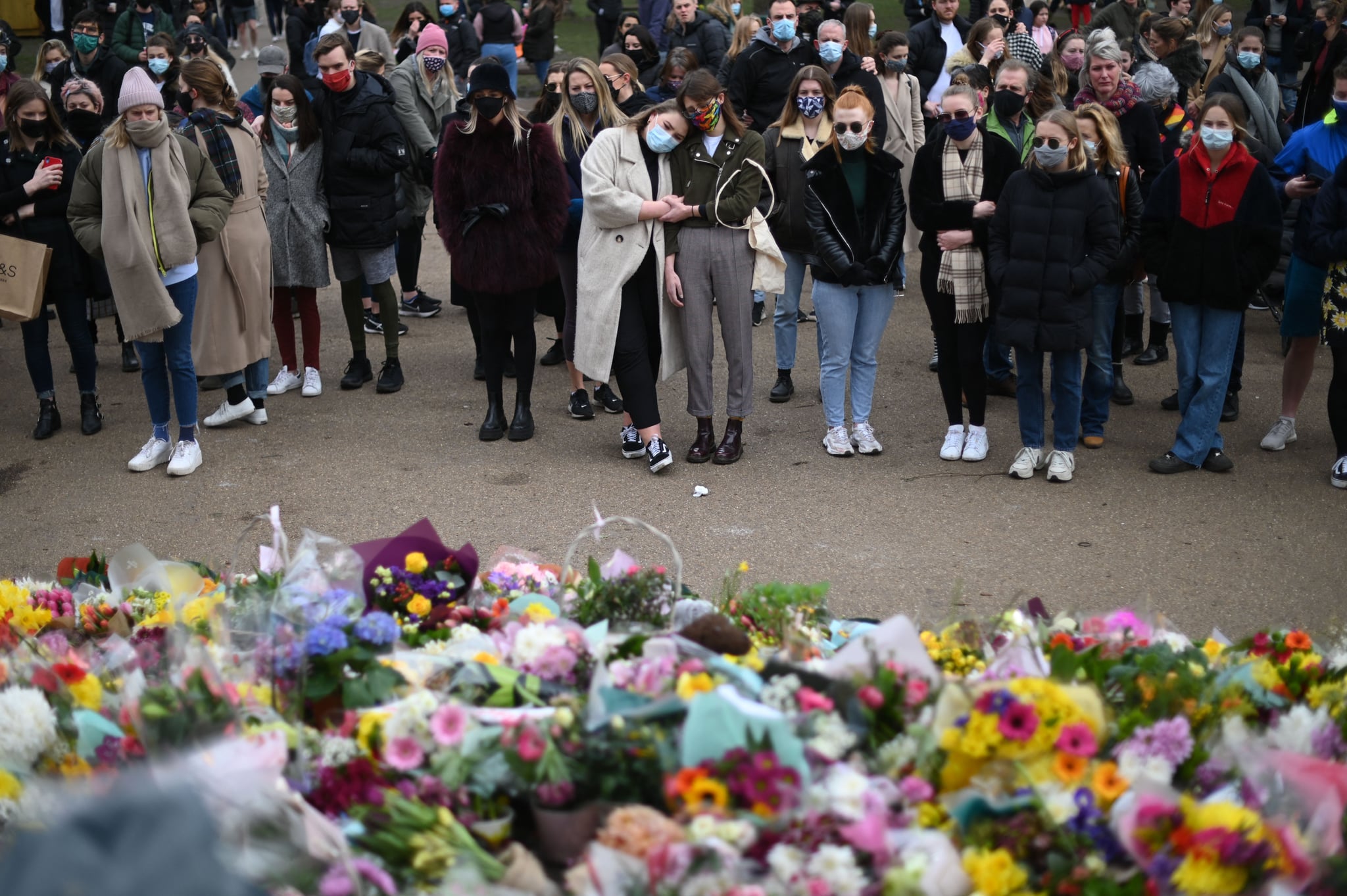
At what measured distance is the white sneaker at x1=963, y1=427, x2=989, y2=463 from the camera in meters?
7.19

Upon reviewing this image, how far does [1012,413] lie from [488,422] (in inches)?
122

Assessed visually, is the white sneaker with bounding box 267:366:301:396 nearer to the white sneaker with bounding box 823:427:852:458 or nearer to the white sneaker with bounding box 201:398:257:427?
the white sneaker with bounding box 201:398:257:427

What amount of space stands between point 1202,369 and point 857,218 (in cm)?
195

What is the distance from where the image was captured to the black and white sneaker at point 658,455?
23.0 feet

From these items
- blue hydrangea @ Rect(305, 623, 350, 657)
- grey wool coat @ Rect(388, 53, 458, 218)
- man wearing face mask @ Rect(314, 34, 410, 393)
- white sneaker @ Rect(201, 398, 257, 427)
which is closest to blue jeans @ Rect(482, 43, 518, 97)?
grey wool coat @ Rect(388, 53, 458, 218)

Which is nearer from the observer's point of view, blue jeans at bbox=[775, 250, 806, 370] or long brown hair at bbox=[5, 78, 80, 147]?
long brown hair at bbox=[5, 78, 80, 147]

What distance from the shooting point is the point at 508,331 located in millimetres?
7738

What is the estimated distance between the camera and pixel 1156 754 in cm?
282

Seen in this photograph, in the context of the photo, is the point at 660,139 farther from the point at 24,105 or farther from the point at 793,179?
the point at 24,105

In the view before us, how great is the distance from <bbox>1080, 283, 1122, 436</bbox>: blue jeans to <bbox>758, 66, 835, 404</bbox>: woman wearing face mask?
1.65 m

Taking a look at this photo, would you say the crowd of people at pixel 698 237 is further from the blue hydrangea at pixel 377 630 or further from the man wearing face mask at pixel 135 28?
the man wearing face mask at pixel 135 28

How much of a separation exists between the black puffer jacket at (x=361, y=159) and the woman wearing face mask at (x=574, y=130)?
1063 millimetres

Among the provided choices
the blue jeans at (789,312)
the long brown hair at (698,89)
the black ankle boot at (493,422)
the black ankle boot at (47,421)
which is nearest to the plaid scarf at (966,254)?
the long brown hair at (698,89)

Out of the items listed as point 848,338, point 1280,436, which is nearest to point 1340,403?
point 1280,436
